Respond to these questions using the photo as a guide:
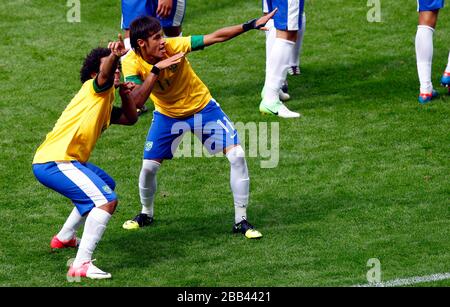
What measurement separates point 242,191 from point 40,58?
596 cm

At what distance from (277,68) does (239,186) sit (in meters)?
3.23

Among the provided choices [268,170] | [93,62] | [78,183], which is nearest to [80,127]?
[78,183]

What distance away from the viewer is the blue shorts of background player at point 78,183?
8734mm

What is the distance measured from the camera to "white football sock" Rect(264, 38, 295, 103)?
495 inches

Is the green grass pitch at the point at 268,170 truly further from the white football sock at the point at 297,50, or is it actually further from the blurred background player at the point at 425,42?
the blurred background player at the point at 425,42

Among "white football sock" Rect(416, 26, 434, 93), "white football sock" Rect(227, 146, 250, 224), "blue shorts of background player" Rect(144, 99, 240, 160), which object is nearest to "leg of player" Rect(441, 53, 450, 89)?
"white football sock" Rect(416, 26, 434, 93)

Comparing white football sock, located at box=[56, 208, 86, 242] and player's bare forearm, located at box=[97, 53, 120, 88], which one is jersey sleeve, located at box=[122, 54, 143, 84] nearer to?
player's bare forearm, located at box=[97, 53, 120, 88]

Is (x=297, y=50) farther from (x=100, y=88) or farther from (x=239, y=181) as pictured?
(x=100, y=88)

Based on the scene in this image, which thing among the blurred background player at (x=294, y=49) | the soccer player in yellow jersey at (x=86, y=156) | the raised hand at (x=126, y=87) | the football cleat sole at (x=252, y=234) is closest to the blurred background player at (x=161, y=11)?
the blurred background player at (x=294, y=49)

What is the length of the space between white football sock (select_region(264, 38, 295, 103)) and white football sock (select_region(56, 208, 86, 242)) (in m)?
3.81

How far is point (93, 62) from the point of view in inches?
355

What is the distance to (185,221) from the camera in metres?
10.1

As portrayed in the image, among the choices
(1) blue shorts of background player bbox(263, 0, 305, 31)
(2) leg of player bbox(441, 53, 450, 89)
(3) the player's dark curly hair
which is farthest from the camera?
(2) leg of player bbox(441, 53, 450, 89)
